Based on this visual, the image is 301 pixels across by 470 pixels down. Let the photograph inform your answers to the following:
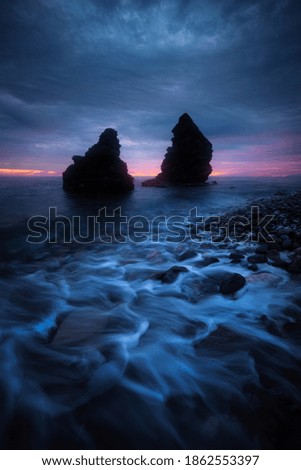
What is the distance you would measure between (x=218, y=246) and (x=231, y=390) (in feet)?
14.3

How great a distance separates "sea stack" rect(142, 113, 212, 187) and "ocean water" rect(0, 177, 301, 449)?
39099 millimetres

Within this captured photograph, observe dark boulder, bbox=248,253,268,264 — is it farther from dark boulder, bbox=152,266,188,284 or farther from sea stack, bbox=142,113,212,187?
sea stack, bbox=142,113,212,187

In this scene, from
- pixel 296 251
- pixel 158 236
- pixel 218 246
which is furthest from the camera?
pixel 158 236

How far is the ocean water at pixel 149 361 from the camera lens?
1.67m

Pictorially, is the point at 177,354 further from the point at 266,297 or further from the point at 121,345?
the point at 266,297

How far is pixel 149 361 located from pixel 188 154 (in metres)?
44.2

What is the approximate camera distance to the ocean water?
1675mm

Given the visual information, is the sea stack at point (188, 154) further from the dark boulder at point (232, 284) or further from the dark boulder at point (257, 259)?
the dark boulder at point (232, 284)

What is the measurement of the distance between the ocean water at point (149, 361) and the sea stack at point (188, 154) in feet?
128

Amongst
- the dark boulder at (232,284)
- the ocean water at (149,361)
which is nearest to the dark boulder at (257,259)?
the ocean water at (149,361)

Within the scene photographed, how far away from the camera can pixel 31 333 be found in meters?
2.78
